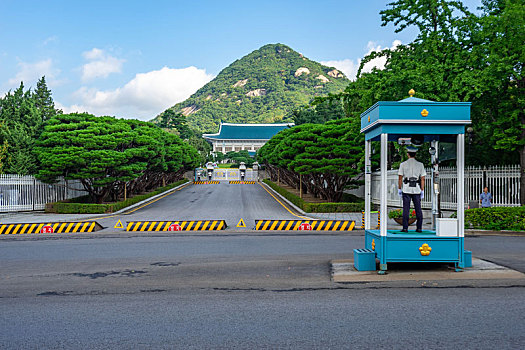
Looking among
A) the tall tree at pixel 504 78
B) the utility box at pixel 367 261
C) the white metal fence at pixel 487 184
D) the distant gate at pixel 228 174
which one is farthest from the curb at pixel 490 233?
the distant gate at pixel 228 174

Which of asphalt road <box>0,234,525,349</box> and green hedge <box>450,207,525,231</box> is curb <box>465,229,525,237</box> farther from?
asphalt road <box>0,234,525,349</box>

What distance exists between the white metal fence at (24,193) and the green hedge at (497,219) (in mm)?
22101

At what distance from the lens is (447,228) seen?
27.7 ft

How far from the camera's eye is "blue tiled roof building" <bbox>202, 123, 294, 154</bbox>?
106m

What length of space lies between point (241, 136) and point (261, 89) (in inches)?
1724

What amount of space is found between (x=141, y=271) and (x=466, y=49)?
61.9 ft

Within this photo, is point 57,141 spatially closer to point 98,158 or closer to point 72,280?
point 98,158

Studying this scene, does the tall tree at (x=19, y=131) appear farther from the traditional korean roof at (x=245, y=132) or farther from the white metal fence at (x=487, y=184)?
the traditional korean roof at (x=245, y=132)

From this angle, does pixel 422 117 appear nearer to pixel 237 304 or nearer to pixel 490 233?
pixel 237 304

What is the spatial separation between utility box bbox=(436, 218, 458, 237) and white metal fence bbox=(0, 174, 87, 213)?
22.5m

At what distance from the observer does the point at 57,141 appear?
2428cm

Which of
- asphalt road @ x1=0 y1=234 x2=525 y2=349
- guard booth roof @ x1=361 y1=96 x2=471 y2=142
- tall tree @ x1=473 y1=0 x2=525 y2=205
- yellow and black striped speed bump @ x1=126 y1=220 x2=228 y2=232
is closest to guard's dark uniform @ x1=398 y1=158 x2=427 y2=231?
guard booth roof @ x1=361 y1=96 x2=471 y2=142

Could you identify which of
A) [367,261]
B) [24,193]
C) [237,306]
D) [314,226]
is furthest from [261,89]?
[237,306]

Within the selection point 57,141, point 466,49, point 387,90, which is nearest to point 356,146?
point 387,90
